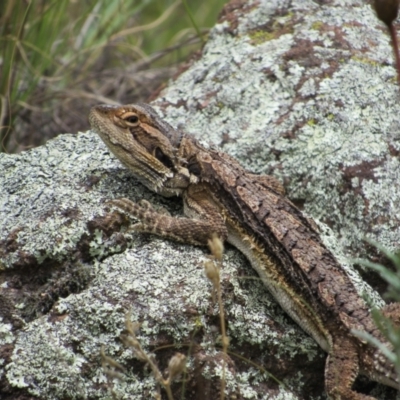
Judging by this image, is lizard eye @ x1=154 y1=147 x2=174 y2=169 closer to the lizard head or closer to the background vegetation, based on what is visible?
the lizard head

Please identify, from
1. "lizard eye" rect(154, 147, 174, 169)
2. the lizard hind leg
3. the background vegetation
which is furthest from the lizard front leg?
the background vegetation

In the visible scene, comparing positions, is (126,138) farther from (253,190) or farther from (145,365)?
(145,365)

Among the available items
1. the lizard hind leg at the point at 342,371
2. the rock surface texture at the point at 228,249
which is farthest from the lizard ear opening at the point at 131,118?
the lizard hind leg at the point at 342,371

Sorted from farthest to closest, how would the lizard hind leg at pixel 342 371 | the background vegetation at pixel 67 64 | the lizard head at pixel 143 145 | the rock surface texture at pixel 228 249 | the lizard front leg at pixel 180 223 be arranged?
1. the background vegetation at pixel 67 64
2. the lizard head at pixel 143 145
3. the lizard front leg at pixel 180 223
4. the lizard hind leg at pixel 342 371
5. the rock surface texture at pixel 228 249

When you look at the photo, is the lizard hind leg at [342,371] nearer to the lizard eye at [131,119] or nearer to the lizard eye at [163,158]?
the lizard eye at [163,158]

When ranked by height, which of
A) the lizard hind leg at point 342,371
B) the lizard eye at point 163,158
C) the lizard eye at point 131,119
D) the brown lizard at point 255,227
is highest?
the lizard eye at point 131,119

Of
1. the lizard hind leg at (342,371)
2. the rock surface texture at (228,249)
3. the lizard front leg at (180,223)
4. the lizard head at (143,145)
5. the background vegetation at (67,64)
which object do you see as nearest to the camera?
the rock surface texture at (228,249)
